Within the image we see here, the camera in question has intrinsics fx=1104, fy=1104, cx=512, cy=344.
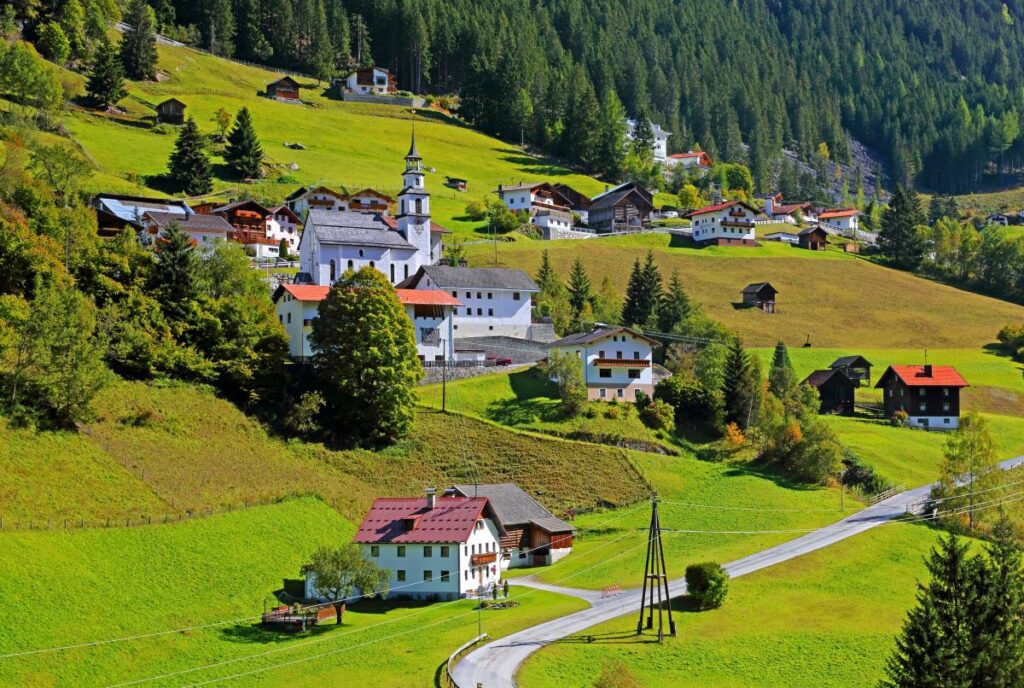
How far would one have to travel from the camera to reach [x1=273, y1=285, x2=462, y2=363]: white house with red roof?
258 ft

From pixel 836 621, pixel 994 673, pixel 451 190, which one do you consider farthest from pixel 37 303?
pixel 451 190

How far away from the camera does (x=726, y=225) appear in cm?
14025

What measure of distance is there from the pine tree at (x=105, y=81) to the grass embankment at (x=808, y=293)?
5435 cm

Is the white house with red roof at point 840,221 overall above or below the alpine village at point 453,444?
above

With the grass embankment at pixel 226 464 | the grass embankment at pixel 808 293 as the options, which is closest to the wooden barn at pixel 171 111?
the grass embankment at pixel 808 293

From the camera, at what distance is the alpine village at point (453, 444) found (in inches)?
1713

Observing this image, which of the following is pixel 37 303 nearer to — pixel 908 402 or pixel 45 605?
pixel 45 605

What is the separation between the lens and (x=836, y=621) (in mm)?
49469

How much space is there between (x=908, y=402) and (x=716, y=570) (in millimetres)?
44169

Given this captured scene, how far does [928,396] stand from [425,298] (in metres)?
40.8

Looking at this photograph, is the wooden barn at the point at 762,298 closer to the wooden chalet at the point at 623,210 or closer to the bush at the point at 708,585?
the wooden chalet at the point at 623,210

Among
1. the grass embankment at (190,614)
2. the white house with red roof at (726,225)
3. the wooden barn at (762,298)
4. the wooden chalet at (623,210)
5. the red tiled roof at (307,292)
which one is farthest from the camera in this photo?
the wooden chalet at (623,210)

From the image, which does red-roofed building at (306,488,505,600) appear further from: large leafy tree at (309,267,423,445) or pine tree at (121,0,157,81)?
pine tree at (121,0,157,81)

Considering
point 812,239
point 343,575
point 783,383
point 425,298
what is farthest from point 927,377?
point 812,239
